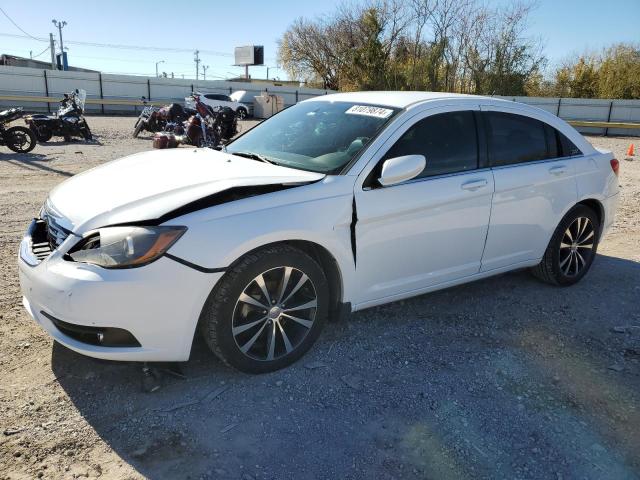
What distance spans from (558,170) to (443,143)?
1.29 metres

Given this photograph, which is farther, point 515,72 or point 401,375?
point 515,72

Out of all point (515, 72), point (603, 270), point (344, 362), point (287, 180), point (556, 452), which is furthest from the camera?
point (515, 72)

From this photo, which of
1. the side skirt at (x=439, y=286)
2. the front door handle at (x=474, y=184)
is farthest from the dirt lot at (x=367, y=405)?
the front door handle at (x=474, y=184)

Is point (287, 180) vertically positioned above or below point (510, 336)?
above

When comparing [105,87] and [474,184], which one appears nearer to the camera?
[474,184]

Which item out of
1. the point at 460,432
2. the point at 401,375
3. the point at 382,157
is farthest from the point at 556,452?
the point at 382,157

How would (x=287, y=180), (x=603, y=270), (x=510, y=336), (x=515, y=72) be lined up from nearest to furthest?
(x=287, y=180), (x=510, y=336), (x=603, y=270), (x=515, y=72)

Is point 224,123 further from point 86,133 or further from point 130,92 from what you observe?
point 130,92

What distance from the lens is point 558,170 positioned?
4.42 metres

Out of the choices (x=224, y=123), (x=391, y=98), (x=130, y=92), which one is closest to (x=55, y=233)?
(x=391, y=98)

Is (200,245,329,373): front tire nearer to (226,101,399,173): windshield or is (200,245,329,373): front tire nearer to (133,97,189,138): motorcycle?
(226,101,399,173): windshield

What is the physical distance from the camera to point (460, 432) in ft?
9.02

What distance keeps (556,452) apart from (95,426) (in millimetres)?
2333

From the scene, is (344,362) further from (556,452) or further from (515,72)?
(515,72)
